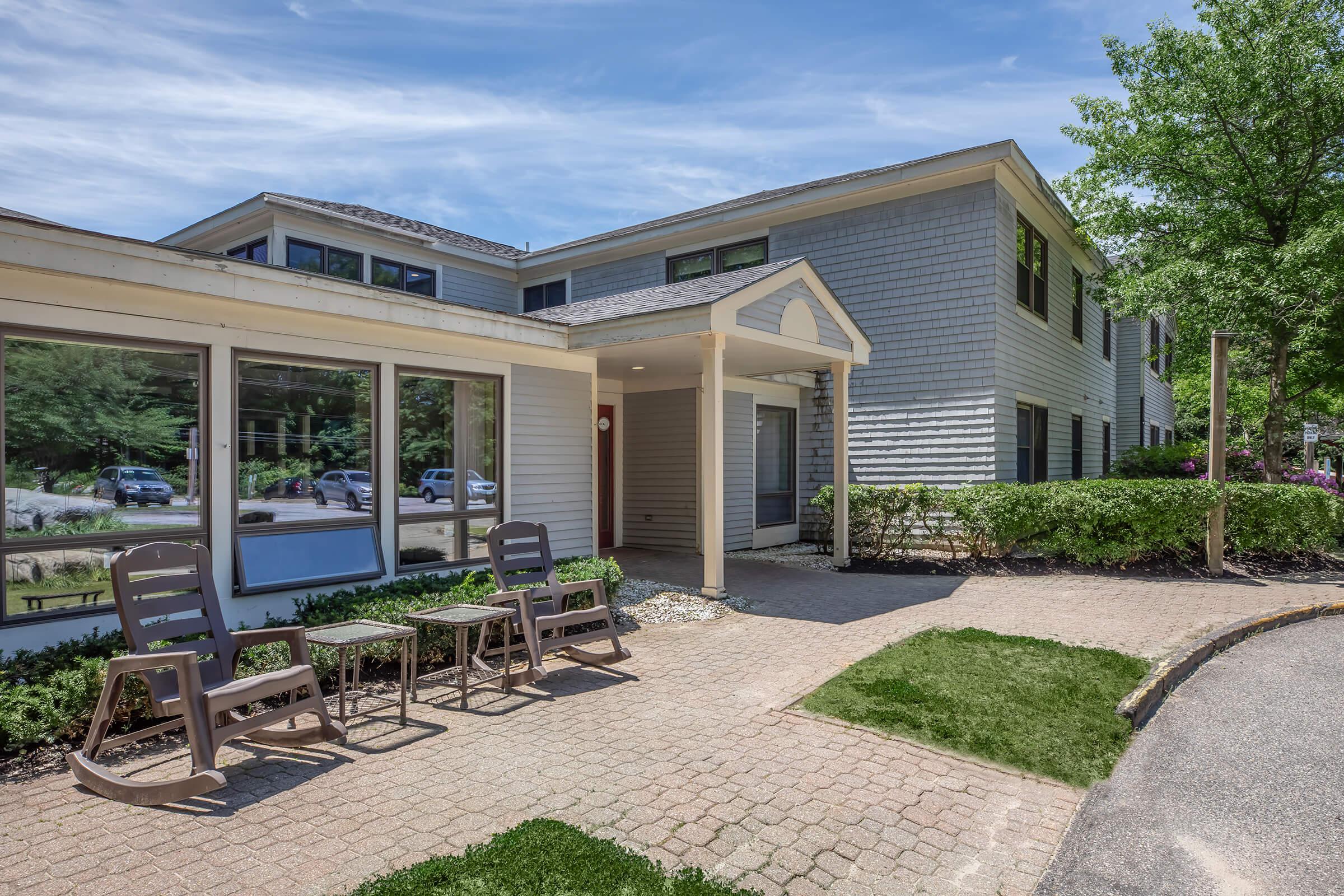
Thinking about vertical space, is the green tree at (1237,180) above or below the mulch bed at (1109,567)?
above

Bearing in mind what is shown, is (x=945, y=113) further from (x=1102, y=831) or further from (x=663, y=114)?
(x=1102, y=831)

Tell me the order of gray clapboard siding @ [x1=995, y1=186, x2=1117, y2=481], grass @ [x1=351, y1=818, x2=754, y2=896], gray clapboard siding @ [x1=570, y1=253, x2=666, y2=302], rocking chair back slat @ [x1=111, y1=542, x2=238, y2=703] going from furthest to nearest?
1. gray clapboard siding @ [x1=570, y1=253, x2=666, y2=302]
2. gray clapboard siding @ [x1=995, y1=186, x2=1117, y2=481]
3. rocking chair back slat @ [x1=111, y1=542, x2=238, y2=703]
4. grass @ [x1=351, y1=818, x2=754, y2=896]

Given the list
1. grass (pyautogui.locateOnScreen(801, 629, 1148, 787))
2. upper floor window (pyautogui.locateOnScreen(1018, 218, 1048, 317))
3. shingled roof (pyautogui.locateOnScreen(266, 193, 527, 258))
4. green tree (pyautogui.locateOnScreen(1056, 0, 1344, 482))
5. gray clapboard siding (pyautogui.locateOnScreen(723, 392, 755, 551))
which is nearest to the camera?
grass (pyautogui.locateOnScreen(801, 629, 1148, 787))

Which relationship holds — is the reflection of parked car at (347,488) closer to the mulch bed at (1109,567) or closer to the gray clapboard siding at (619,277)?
the mulch bed at (1109,567)

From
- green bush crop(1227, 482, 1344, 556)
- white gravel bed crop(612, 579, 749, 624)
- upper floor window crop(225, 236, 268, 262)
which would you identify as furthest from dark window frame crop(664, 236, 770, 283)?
green bush crop(1227, 482, 1344, 556)

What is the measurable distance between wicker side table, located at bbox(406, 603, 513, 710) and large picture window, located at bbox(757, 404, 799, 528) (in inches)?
314

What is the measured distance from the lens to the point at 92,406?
5230 mm

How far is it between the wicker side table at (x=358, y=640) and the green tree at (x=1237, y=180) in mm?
12193

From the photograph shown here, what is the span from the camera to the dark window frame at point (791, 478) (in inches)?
507

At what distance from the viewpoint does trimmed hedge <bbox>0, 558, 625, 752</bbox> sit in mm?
3994

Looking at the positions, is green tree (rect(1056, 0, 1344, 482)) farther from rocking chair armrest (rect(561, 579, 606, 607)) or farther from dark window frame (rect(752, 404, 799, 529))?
rocking chair armrest (rect(561, 579, 606, 607))

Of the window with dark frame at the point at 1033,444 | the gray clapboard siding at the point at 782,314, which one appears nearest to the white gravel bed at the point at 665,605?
the gray clapboard siding at the point at 782,314

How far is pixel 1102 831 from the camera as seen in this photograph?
338 cm

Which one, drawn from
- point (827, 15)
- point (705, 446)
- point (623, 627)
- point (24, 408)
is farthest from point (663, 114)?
point (24, 408)
